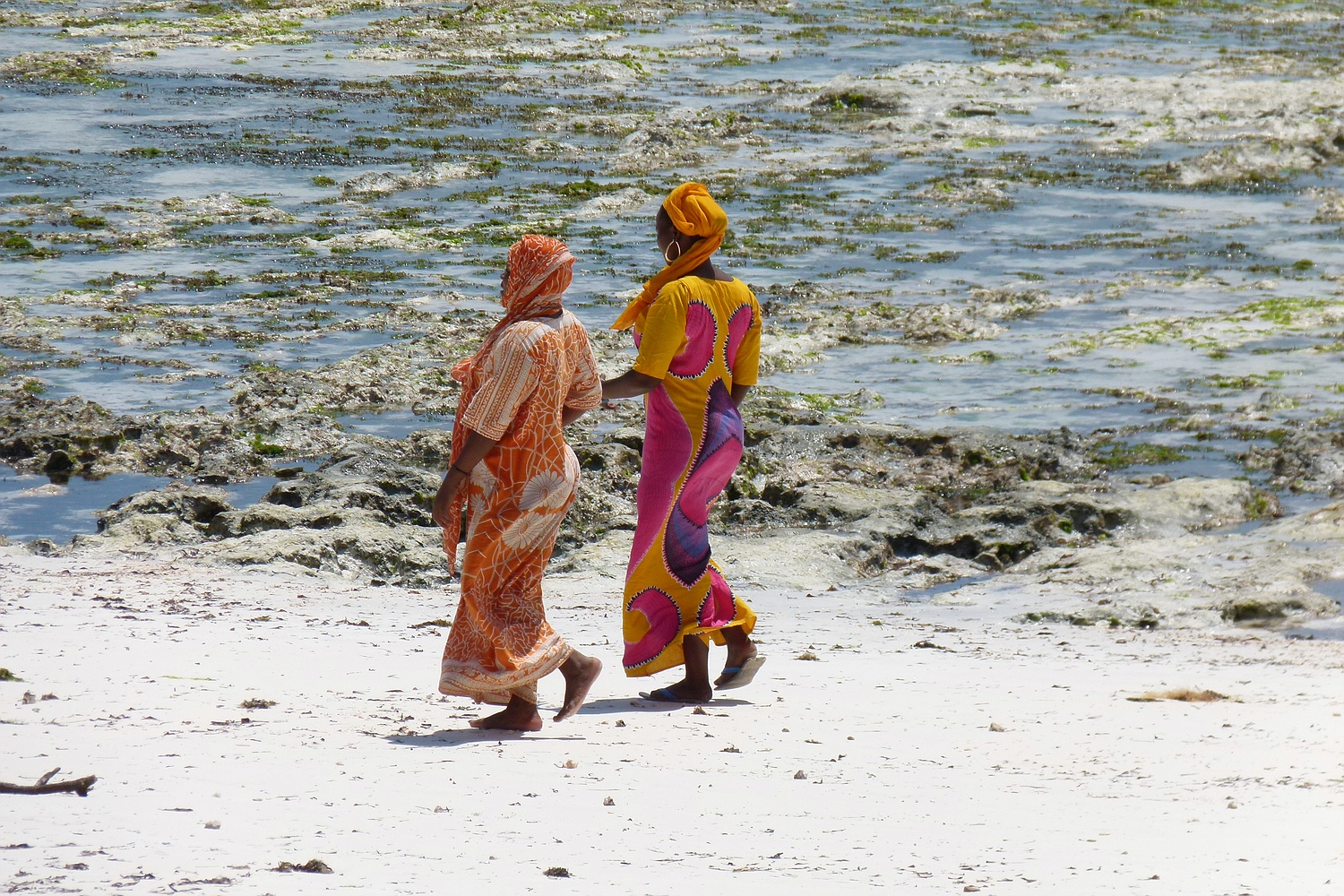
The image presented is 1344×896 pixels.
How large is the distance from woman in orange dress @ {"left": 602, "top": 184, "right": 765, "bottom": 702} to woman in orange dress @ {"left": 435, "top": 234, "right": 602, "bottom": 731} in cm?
61

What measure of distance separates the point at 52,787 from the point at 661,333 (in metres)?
2.36

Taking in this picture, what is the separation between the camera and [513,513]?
4402mm

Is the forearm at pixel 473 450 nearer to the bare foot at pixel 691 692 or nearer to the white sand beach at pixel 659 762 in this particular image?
the white sand beach at pixel 659 762

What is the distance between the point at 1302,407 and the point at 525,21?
1577 centimetres


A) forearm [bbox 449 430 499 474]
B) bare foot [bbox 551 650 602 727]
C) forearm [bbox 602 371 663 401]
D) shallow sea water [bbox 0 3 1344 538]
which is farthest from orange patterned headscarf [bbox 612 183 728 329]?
shallow sea water [bbox 0 3 1344 538]

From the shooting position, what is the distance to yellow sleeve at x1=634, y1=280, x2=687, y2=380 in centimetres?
→ 489

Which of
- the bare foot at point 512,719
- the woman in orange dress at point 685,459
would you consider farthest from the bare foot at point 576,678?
the woman in orange dress at point 685,459

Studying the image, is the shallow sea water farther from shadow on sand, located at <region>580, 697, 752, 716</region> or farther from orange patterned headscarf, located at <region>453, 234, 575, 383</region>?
orange patterned headscarf, located at <region>453, 234, 575, 383</region>

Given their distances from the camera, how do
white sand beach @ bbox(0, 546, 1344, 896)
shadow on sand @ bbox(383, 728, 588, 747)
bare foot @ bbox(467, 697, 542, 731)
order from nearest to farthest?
white sand beach @ bbox(0, 546, 1344, 896), shadow on sand @ bbox(383, 728, 588, 747), bare foot @ bbox(467, 697, 542, 731)

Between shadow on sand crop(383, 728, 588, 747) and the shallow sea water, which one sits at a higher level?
the shallow sea water

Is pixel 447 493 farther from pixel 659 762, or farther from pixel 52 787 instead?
pixel 52 787

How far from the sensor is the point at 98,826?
324 cm

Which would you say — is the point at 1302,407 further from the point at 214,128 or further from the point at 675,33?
the point at 675,33

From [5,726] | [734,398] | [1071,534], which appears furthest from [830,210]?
[5,726]
